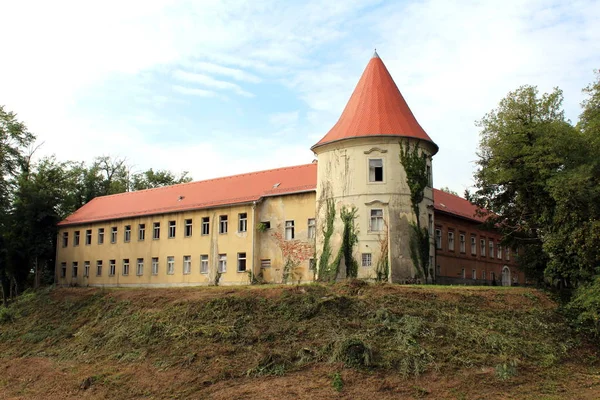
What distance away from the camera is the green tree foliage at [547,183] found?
1003 inches

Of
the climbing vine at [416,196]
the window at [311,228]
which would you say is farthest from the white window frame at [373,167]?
the window at [311,228]

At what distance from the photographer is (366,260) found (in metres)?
31.7

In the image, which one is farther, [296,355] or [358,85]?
[358,85]

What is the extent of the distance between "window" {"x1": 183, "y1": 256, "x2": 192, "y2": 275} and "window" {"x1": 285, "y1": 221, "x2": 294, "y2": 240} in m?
7.35

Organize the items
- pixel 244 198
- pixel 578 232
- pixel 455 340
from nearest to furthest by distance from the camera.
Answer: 1. pixel 455 340
2. pixel 578 232
3. pixel 244 198

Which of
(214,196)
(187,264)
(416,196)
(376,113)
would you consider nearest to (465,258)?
(416,196)

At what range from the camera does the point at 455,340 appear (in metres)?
21.7

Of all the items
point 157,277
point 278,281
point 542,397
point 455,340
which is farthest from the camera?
point 157,277

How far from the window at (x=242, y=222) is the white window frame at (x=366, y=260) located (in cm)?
922

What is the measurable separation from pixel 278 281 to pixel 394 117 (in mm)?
11027

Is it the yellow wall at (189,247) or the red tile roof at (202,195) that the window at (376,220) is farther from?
the red tile roof at (202,195)

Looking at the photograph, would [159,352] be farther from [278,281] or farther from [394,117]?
[394,117]

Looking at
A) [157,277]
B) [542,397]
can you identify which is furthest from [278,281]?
[542,397]

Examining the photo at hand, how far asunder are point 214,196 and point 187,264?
461cm
